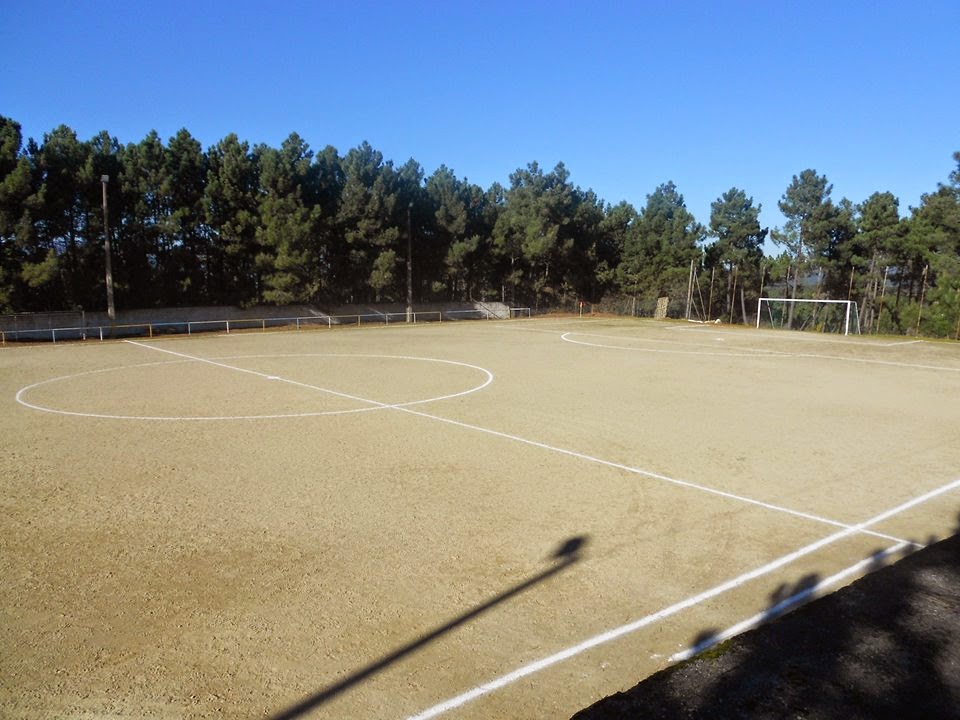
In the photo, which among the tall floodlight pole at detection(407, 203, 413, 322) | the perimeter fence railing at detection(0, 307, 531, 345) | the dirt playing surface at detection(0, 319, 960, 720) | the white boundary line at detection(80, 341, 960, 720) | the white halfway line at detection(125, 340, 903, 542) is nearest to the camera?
the white boundary line at detection(80, 341, 960, 720)

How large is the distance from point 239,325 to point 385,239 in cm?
1118

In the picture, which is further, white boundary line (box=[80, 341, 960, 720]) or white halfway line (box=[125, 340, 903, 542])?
white halfway line (box=[125, 340, 903, 542])

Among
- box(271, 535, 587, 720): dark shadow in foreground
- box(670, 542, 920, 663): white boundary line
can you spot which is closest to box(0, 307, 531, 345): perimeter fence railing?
box(271, 535, 587, 720): dark shadow in foreground

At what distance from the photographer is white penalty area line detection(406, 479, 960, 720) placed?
12.4ft

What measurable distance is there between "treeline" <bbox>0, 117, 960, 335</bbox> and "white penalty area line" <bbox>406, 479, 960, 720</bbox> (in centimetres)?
3588

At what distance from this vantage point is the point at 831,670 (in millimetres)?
3475

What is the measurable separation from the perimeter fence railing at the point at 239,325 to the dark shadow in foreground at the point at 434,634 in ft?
101

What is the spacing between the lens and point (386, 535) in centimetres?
641

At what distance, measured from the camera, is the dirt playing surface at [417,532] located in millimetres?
4078

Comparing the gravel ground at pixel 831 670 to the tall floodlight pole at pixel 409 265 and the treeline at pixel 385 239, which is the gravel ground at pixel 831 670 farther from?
the tall floodlight pole at pixel 409 265

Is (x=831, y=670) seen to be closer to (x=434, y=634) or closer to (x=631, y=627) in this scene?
(x=631, y=627)

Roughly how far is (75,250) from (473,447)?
3491 cm

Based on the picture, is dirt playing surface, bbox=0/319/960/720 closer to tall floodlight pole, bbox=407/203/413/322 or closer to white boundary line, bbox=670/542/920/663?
white boundary line, bbox=670/542/920/663

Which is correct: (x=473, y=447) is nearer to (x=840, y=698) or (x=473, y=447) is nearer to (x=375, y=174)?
(x=840, y=698)
